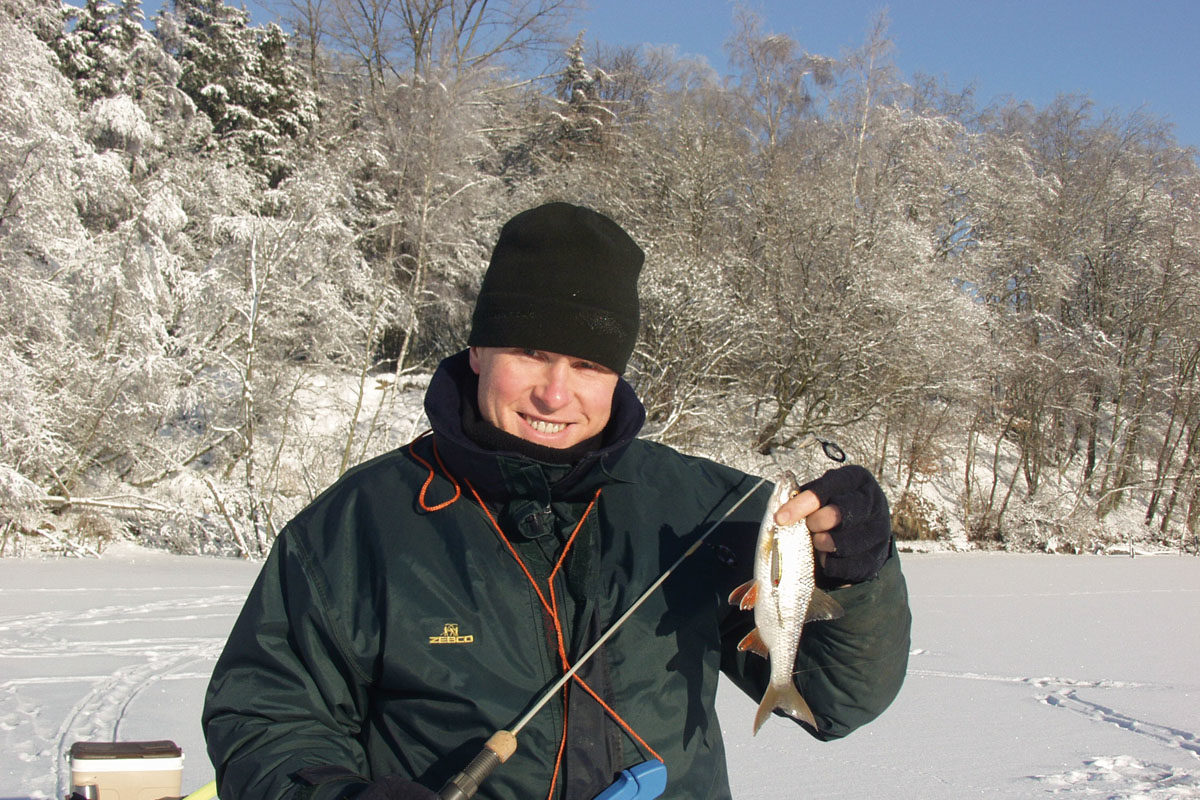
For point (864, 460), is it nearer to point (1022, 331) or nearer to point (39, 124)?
point (1022, 331)

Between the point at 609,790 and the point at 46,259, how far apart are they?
16375mm

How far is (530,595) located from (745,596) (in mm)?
431

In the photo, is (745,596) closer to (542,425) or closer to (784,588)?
(784,588)

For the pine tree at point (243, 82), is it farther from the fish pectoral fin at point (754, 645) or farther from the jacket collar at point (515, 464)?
the fish pectoral fin at point (754, 645)

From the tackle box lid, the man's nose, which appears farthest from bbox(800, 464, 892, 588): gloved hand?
the tackle box lid

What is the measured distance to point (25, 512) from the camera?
40.4 ft

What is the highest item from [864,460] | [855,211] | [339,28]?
[339,28]

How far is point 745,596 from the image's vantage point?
1727mm

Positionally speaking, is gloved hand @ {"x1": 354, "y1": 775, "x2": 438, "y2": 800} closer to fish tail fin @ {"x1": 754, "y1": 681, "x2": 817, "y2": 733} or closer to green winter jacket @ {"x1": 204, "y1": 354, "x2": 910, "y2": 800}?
green winter jacket @ {"x1": 204, "y1": 354, "x2": 910, "y2": 800}

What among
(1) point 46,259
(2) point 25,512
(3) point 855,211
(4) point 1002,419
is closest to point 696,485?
(2) point 25,512

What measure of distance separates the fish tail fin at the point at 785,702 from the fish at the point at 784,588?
1.6 inches

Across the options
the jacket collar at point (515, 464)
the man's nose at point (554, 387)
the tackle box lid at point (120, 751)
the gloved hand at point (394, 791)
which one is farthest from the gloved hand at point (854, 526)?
the tackle box lid at point (120, 751)

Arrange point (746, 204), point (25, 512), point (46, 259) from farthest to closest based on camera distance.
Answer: point (746, 204)
point (46, 259)
point (25, 512)

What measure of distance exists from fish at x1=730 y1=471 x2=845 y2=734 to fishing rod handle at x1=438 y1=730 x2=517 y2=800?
529 mm
